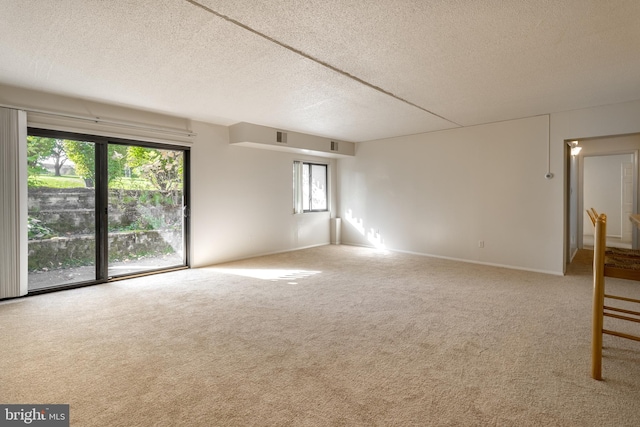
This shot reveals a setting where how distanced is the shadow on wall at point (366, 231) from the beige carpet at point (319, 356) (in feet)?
9.56

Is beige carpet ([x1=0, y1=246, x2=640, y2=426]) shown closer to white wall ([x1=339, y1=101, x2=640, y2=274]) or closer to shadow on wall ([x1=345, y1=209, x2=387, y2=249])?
white wall ([x1=339, y1=101, x2=640, y2=274])

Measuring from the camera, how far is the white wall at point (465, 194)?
15.8ft

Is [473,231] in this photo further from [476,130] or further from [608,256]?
[608,256]

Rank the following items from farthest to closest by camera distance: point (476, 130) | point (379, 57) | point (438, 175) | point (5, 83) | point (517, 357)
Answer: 1. point (438, 175)
2. point (476, 130)
3. point (5, 83)
4. point (379, 57)
5. point (517, 357)

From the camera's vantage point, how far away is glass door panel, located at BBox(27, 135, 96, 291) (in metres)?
3.82

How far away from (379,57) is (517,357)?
8.84 feet

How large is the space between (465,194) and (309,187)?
11.3ft

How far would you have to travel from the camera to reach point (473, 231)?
553cm

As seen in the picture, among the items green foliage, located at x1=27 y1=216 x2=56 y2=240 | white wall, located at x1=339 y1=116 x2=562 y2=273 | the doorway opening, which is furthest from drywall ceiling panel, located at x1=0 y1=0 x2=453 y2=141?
the doorway opening

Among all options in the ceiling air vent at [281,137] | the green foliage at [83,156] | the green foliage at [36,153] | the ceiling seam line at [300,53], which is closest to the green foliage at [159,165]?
the green foliage at [83,156]

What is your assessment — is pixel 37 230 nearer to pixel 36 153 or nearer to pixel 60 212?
pixel 60 212

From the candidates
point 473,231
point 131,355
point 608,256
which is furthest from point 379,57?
point 473,231

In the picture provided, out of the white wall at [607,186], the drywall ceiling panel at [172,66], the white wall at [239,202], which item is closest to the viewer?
the drywall ceiling panel at [172,66]

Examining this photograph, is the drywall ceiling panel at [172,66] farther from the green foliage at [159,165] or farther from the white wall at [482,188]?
the white wall at [482,188]
